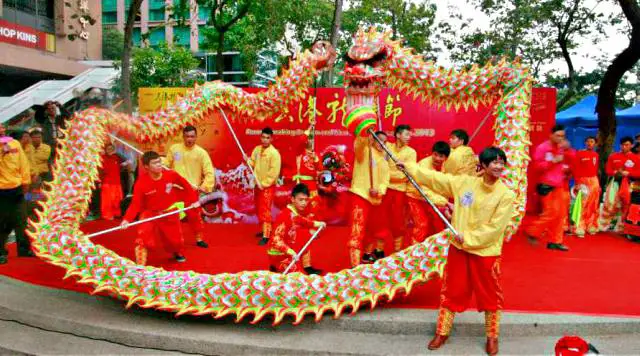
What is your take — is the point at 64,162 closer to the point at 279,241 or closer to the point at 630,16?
the point at 279,241

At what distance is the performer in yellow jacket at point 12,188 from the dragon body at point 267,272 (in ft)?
4.12

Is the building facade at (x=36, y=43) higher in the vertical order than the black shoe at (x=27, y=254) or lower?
higher

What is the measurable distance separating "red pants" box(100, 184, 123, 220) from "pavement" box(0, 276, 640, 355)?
4106 mm

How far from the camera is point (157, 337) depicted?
148 inches

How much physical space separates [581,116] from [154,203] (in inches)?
475

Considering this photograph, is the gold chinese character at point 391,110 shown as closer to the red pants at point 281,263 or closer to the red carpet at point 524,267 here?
the red carpet at point 524,267

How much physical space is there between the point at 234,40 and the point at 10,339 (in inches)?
612

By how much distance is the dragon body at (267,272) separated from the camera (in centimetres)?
381

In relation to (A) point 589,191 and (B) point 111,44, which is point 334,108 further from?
(B) point 111,44

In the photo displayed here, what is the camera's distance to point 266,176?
6.62 metres

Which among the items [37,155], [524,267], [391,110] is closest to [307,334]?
[524,267]

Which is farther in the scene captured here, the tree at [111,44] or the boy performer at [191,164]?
the tree at [111,44]

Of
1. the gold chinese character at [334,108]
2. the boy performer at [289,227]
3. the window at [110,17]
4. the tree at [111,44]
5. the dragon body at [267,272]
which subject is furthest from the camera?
the window at [110,17]

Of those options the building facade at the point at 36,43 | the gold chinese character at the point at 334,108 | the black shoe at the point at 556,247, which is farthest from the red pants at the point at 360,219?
the building facade at the point at 36,43
